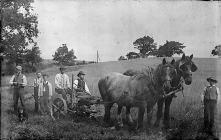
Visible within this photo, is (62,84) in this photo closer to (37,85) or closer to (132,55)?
(37,85)

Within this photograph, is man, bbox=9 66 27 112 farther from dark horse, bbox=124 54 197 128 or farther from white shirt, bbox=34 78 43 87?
dark horse, bbox=124 54 197 128

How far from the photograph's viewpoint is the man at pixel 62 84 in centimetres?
838

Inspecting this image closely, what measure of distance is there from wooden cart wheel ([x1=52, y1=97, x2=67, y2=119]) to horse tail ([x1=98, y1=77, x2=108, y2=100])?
2.52 feet

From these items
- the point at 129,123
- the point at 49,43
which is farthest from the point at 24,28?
the point at 129,123

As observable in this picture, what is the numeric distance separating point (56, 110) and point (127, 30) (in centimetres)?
214

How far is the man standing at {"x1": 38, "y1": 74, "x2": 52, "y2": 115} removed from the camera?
330 inches

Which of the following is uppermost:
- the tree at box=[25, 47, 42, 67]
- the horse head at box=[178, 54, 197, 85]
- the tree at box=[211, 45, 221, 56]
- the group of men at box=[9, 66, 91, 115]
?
the tree at box=[211, 45, 221, 56]

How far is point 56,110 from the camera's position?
8.40 meters

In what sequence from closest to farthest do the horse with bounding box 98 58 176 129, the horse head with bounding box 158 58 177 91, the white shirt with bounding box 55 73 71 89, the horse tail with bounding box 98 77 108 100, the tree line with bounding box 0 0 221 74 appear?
the horse head with bounding box 158 58 177 91 < the horse with bounding box 98 58 176 129 < the tree line with bounding box 0 0 221 74 < the white shirt with bounding box 55 73 71 89 < the horse tail with bounding box 98 77 108 100

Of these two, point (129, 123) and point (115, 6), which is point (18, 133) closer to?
point (129, 123)

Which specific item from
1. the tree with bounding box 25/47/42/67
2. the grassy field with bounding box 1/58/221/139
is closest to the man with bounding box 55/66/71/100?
the grassy field with bounding box 1/58/221/139

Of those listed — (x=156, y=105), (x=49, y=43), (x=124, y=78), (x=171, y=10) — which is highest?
(x=171, y=10)

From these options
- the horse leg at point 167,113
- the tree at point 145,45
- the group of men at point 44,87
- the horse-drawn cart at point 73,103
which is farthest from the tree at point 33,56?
the horse leg at point 167,113

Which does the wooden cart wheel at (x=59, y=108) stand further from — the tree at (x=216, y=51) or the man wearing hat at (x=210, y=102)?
the tree at (x=216, y=51)
